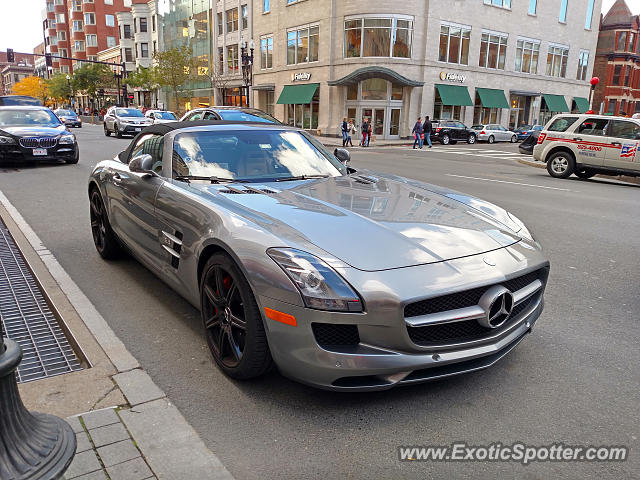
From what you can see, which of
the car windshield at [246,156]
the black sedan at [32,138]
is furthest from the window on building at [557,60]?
the car windshield at [246,156]

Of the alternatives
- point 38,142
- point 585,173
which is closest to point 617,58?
point 585,173

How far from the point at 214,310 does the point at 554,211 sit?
7.64 metres

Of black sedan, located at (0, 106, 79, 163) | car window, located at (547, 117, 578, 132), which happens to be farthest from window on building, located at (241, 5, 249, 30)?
car window, located at (547, 117, 578, 132)

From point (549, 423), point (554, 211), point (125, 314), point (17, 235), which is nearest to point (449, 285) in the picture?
point (549, 423)

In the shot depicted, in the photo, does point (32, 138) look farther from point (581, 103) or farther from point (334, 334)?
point (581, 103)

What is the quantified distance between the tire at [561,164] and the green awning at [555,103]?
1402 inches

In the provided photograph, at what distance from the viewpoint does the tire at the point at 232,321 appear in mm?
2924

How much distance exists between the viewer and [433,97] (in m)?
39.4

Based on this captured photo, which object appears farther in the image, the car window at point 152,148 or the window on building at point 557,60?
the window on building at point 557,60

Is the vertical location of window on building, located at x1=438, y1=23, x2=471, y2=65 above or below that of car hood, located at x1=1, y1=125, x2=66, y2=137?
above

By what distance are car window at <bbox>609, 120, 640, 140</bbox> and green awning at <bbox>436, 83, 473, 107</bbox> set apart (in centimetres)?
2614

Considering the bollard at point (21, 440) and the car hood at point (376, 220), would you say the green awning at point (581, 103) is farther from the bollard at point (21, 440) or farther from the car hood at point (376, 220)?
the bollard at point (21, 440)

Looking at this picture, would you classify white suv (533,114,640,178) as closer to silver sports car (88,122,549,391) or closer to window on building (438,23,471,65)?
silver sports car (88,122,549,391)

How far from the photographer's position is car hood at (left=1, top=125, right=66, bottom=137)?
13648 mm
